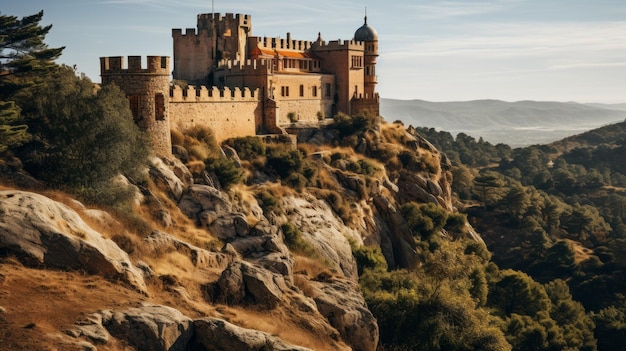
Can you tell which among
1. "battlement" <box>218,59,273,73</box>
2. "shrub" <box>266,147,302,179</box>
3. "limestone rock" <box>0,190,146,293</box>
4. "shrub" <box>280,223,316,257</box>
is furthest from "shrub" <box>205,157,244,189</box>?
"limestone rock" <box>0,190,146,293</box>

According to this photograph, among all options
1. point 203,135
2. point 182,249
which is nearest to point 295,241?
point 203,135

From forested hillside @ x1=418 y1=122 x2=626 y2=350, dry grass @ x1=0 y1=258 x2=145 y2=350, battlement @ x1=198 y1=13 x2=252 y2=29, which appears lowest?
forested hillside @ x1=418 y1=122 x2=626 y2=350

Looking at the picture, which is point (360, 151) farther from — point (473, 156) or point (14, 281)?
point (473, 156)

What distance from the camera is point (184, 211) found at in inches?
1925

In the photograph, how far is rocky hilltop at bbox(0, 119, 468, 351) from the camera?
2644cm

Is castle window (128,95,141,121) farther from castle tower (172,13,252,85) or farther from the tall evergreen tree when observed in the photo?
castle tower (172,13,252,85)

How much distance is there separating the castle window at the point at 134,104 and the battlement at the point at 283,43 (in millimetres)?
30468

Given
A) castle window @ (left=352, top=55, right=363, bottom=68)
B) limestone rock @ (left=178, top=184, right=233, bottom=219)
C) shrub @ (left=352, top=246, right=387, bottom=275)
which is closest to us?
limestone rock @ (left=178, top=184, right=233, bottom=219)

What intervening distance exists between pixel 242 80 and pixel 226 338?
150ft

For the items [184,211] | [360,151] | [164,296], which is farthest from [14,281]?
[360,151]

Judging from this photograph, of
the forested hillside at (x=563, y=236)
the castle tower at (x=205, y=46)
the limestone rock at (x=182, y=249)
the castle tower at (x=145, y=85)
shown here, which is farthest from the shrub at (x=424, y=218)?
the limestone rock at (x=182, y=249)

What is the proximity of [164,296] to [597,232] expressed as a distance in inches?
3836

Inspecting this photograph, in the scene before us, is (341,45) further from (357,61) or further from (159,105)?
(159,105)

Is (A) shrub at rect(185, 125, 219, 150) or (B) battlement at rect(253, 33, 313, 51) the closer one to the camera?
(A) shrub at rect(185, 125, 219, 150)
